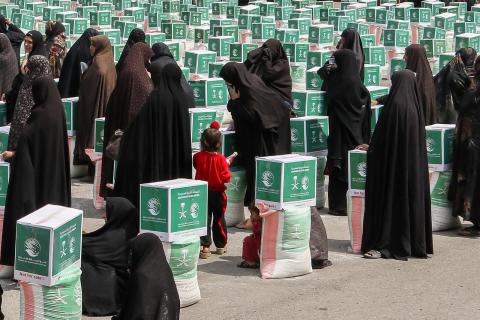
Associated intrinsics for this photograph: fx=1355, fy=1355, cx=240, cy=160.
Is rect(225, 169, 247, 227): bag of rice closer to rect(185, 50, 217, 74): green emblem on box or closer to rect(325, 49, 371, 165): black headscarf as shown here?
rect(325, 49, 371, 165): black headscarf

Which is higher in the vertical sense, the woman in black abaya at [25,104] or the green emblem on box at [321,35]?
the green emblem on box at [321,35]

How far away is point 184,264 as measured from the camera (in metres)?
9.16

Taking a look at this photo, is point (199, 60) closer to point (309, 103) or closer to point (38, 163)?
point (309, 103)

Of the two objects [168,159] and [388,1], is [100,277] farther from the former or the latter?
[388,1]

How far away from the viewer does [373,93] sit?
45.4 feet

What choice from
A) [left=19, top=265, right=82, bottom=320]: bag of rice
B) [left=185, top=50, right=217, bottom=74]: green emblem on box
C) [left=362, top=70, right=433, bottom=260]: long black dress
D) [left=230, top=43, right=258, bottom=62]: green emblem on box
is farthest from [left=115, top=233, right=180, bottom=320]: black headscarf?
[left=230, top=43, right=258, bottom=62]: green emblem on box

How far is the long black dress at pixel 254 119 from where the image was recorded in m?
11.3

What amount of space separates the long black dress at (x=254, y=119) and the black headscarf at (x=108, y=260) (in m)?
2.46


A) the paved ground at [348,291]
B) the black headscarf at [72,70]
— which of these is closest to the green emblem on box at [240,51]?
the black headscarf at [72,70]

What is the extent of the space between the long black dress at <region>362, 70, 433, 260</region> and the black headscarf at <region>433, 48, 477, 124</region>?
210cm

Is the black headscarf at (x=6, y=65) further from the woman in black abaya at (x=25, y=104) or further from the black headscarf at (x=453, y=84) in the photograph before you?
the black headscarf at (x=453, y=84)

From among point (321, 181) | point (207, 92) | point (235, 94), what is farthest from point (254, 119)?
point (207, 92)

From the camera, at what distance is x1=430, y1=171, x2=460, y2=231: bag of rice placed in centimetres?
1173

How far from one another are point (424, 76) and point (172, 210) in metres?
5.07
